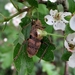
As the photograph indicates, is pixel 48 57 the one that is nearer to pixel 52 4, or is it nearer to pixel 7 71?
pixel 52 4

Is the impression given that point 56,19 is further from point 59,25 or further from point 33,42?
point 33,42

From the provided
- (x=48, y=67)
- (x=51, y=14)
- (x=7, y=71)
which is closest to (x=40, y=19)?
(x=51, y=14)

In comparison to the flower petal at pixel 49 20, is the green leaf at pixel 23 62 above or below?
below

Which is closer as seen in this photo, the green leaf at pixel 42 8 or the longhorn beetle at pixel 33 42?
the longhorn beetle at pixel 33 42

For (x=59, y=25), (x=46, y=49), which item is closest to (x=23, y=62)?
(x=46, y=49)

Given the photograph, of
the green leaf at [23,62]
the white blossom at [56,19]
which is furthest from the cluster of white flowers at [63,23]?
the green leaf at [23,62]

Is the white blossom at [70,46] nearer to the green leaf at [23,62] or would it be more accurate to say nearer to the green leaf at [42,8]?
the green leaf at [23,62]

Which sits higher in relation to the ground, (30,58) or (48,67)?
(30,58)

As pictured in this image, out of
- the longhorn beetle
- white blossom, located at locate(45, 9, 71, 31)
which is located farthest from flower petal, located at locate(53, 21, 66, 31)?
the longhorn beetle
